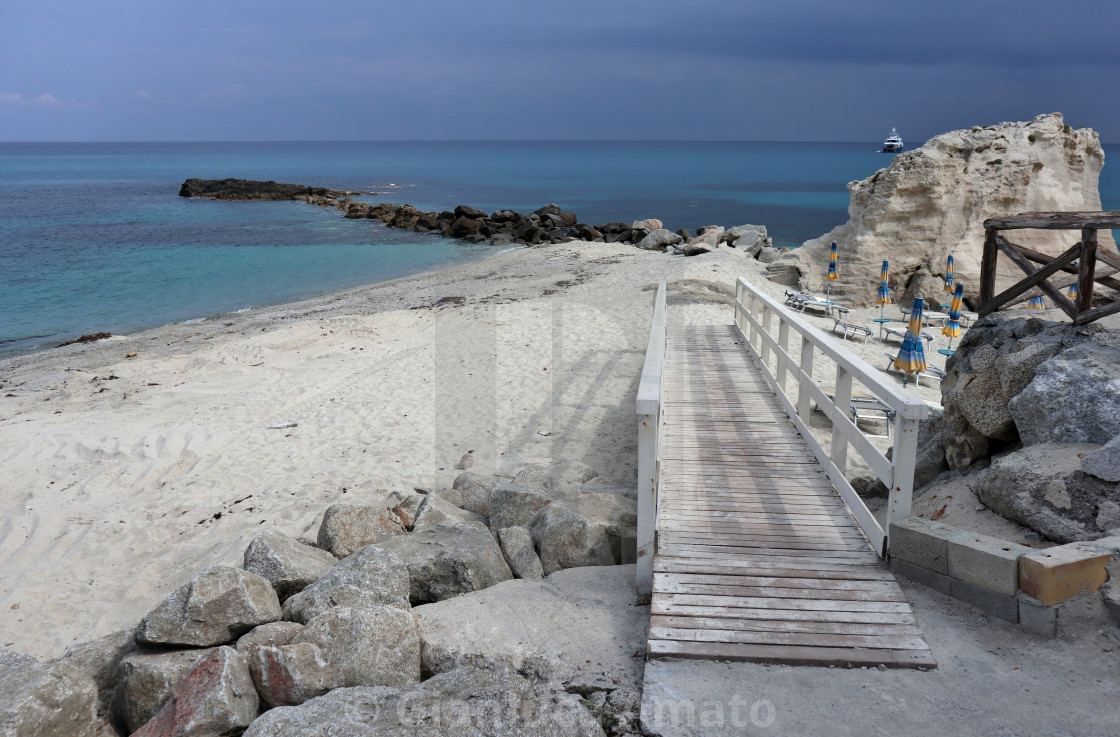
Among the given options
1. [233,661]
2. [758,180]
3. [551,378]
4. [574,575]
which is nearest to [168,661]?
[233,661]

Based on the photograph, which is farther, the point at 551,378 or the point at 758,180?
the point at 758,180

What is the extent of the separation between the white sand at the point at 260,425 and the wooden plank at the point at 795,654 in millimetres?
4091

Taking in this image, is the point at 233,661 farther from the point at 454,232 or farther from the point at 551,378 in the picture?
the point at 454,232

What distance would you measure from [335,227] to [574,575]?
38.7 meters

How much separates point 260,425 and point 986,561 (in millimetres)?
8468

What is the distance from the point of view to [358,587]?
13.7 ft

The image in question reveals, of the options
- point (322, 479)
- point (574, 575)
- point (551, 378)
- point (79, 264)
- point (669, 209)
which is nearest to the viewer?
point (574, 575)

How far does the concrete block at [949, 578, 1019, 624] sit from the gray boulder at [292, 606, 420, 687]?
285 centimetres

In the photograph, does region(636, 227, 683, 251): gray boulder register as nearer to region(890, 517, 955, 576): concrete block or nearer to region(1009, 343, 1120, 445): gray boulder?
region(1009, 343, 1120, 445): gray boulder

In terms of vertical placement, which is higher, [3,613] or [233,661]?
[233,661]

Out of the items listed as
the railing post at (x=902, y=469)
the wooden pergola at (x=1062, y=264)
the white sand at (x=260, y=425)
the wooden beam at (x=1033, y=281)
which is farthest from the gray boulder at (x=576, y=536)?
the wooden beam at (x=1033, y=281)

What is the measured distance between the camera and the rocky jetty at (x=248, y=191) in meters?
58.1

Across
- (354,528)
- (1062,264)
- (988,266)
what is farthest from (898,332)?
(354,528)

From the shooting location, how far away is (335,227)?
39906 mm
